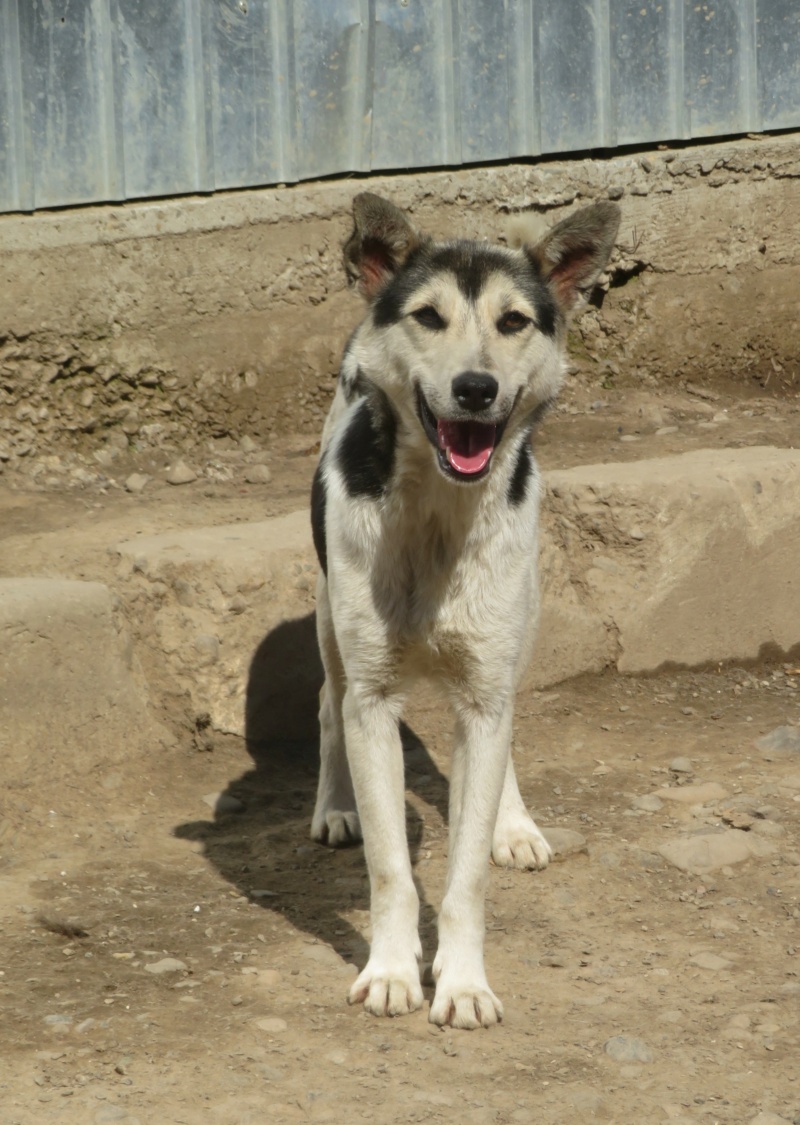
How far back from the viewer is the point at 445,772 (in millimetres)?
5031

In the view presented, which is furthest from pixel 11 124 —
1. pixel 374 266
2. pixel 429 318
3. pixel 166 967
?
pixel 166 967

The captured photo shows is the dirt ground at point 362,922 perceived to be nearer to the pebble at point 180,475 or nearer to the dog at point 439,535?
the pebble at point 180,475

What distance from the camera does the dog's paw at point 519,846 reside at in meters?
4.19

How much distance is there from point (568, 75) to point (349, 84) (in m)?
0.99

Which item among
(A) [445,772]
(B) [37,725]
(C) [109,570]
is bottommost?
(A) [445,772]

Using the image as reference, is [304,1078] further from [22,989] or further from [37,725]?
[37,725]

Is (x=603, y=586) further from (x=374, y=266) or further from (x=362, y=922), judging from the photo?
(x=374, y=266)


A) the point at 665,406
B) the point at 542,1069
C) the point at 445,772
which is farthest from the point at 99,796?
the point at 665,406

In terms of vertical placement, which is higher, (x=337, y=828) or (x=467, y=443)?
(x=467, y=443)

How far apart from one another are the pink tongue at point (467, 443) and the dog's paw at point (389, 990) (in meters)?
1.18

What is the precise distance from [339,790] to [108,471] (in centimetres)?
214

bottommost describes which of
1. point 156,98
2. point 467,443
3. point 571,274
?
point 467,443

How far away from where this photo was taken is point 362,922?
3.88m

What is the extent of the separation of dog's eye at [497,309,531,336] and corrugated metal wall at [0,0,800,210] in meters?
2.93
